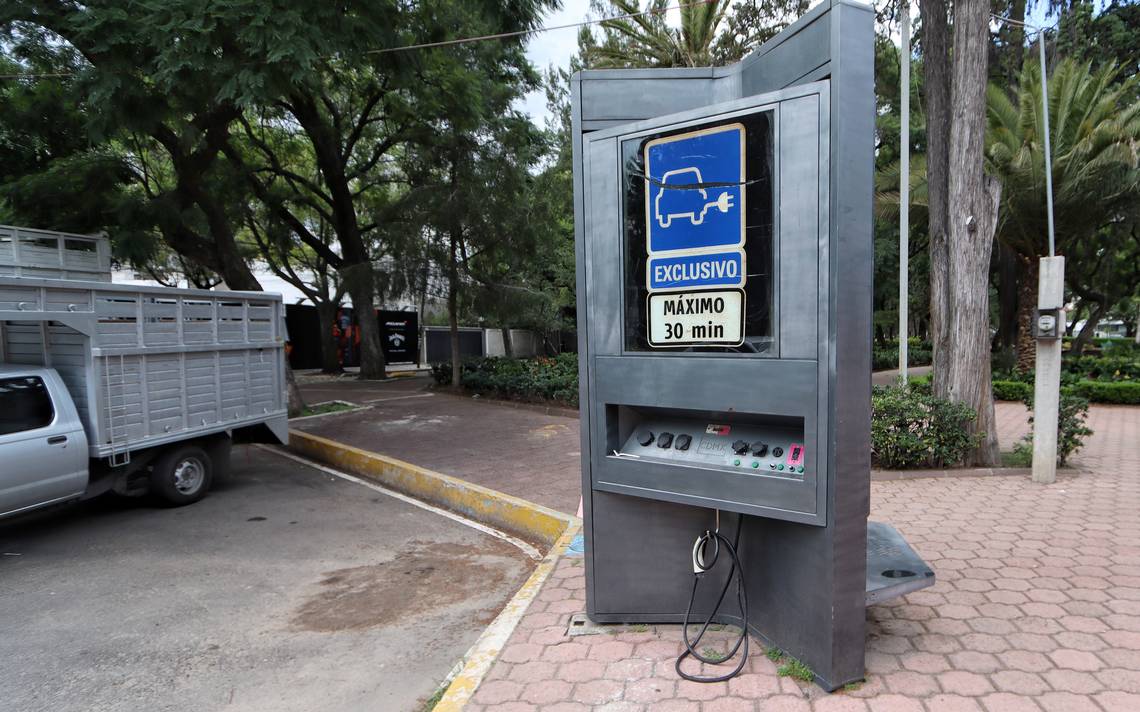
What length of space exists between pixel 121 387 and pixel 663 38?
14859 millimetres

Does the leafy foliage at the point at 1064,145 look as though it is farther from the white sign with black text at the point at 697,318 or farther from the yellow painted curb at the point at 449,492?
the white sign with black text at the point at 697,318

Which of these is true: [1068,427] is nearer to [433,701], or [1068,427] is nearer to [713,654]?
[713,654]

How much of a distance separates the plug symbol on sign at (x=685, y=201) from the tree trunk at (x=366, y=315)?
12.0 m

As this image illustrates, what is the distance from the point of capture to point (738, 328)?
2.78m

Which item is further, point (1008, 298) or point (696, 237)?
point (1008, 298)

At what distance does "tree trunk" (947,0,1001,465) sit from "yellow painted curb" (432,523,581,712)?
5322mm

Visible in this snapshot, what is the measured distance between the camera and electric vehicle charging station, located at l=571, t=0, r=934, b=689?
2.54m

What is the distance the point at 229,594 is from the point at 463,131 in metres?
11.1

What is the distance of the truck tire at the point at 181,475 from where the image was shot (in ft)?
20.8

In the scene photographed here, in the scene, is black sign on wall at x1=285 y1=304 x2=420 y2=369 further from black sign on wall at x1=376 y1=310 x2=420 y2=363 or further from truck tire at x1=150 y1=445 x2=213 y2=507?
truck tire at x1=150 y1=445 x2=213 y2=507

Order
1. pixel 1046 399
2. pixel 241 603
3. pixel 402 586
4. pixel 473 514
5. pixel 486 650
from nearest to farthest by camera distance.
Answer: pixel 486 650
pixel 241 603
pixel 402 586
pixel 1046 399
pixel 473 514

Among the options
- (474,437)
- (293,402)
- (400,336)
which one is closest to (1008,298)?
(474,437)

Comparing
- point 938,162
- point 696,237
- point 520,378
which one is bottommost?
point 520,378

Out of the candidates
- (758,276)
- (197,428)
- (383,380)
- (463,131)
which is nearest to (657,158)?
(758,276)
